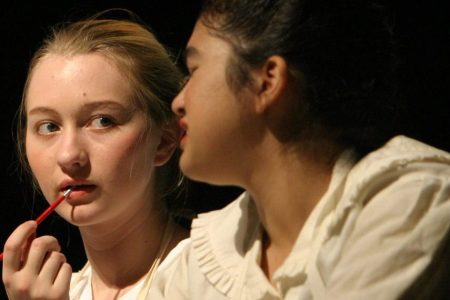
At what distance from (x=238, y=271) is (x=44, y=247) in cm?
34

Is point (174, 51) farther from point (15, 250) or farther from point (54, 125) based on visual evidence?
point (15, 250)

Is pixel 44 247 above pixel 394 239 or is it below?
below

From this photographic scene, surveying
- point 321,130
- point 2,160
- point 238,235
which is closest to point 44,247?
point 238,235

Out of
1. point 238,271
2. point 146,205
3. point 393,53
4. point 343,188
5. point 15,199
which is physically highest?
point 393,53

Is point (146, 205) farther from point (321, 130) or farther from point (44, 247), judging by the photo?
point (321, 130)

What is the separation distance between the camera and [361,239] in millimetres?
813

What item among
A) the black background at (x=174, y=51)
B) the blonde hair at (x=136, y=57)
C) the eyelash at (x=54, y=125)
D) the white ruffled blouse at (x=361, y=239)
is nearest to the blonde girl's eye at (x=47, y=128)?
the eyelash at (x=54, y=125)

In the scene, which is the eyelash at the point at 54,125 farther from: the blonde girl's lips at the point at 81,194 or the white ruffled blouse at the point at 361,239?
the white ruffled blouse at the point at 361,239

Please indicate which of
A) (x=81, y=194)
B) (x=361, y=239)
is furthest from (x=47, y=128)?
(x=361, y=239)

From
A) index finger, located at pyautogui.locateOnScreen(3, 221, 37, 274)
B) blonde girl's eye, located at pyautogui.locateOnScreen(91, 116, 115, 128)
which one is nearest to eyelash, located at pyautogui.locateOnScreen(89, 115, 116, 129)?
blonde girl's eye, located at pyautogui.locateOnScreen(91, 116, 115, 128)

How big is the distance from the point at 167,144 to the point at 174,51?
0.20 meters

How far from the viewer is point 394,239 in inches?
31.2

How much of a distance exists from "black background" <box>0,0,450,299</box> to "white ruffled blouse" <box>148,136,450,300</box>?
0.20 meters

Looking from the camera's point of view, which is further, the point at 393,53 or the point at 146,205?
the point at 146,205
